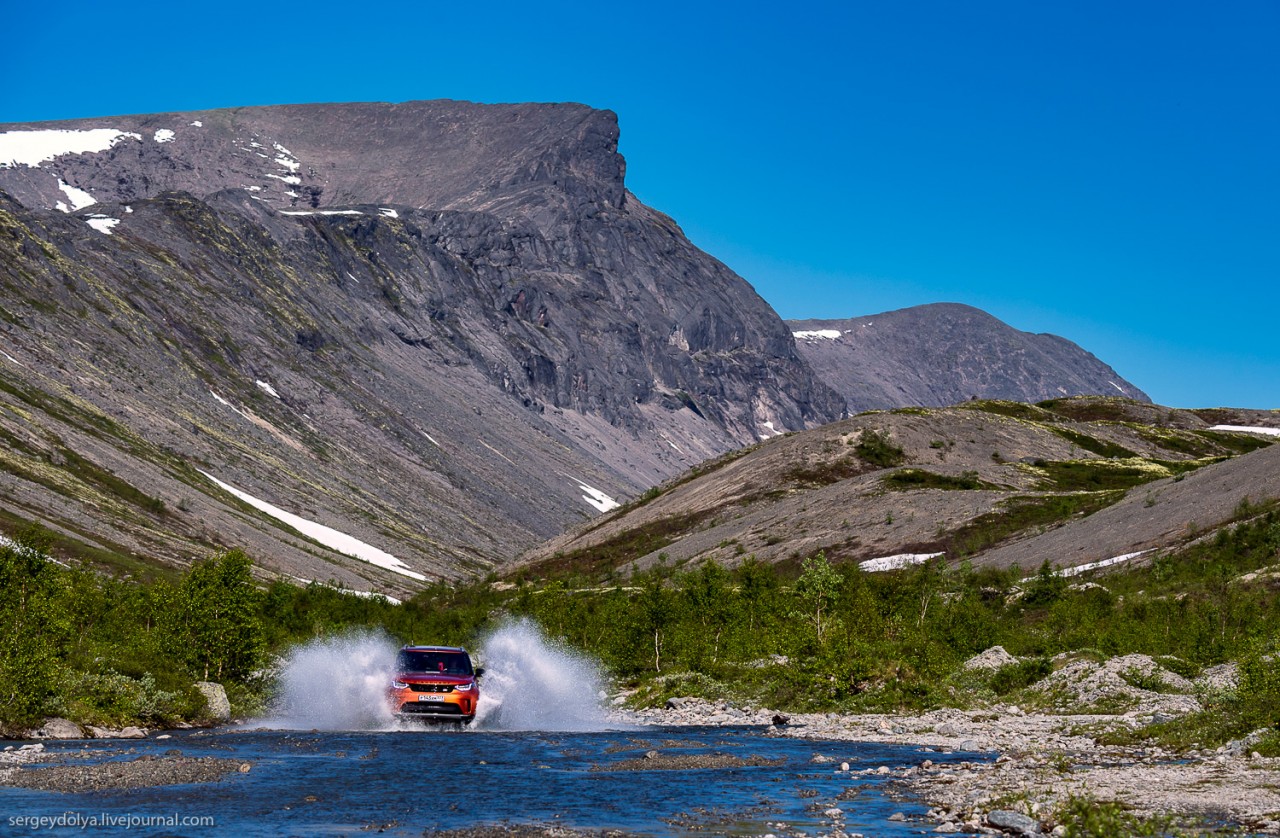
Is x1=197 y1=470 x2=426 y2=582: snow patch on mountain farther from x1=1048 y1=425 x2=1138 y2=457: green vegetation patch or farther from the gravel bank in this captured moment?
the gravel bank

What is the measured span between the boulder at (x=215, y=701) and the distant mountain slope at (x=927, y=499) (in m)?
72.6

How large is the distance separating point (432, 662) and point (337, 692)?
169 inches

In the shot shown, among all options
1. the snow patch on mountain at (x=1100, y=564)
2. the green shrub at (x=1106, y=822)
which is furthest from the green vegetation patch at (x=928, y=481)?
the green shrub at (x=1106, y=822)

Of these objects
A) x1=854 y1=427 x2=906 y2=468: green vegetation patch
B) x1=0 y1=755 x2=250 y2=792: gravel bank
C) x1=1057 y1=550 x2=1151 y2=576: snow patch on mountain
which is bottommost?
x1=0 y1=755 x2=250 y2=792: gravel bank

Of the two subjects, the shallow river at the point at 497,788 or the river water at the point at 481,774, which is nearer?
the shallow river at the point at 497,788

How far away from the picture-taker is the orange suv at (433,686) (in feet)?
134

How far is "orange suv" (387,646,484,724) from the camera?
134 ft

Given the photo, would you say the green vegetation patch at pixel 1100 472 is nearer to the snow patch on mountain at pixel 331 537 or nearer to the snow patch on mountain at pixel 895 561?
the snow patch on mountain at pixel 895 561

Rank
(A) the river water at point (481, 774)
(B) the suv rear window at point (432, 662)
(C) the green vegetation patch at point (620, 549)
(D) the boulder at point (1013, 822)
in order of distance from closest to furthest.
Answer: (D) the boulder at point (1013, 822), (A) the river water at point (481, 774), (B) the suv rear window at point (432, 662), (C) the green vegetation patch at point (620, 549)

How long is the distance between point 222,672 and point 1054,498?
98.1 m

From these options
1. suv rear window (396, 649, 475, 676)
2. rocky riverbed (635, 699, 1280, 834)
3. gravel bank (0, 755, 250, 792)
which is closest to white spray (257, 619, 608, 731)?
suv rear window (396, 649, 475, 676)

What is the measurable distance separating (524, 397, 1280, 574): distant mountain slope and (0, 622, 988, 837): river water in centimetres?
6683

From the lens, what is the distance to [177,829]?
864 inches

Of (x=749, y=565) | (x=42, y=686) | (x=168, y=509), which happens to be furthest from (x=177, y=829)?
(x=168, y=509)
